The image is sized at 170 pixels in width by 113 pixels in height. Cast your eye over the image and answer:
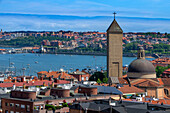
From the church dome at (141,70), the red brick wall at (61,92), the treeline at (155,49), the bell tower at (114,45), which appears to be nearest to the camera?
the red brick wall at (61,92)

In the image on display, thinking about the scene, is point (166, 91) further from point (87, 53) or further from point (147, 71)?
point (87, 53)

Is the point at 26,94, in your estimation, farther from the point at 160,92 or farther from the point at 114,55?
the point at 114,55

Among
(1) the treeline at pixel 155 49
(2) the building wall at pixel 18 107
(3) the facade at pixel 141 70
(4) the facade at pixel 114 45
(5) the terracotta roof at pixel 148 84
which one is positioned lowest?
(2) the building wall at pixel 18 107

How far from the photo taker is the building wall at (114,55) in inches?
2075

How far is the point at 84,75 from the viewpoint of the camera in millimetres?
65688

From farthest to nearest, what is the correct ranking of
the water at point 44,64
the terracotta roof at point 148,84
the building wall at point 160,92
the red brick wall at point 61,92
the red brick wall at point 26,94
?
the water at point 44,64 < the terracotta roof at point 148,84 < the building wall at point 160,92 < the red brick wall at point 61,92 < the red brick wall at point 26,94

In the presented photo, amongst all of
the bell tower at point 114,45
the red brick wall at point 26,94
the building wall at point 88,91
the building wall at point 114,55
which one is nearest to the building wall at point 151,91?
the building wall at point 114,55

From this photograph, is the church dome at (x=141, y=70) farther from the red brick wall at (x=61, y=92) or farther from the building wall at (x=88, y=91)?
Result: the red brick wall at (x=61, y=92)

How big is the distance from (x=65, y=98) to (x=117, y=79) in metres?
16.5

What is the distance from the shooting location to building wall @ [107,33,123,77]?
5271 cm

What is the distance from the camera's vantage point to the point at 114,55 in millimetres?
54250

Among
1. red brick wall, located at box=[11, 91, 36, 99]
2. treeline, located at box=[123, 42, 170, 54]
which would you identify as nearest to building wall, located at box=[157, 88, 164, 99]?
red brick wall, located at box=[11, 91, 36, 99]

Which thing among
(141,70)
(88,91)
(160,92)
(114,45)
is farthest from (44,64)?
(88,91)

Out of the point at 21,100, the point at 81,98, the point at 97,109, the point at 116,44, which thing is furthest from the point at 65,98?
the point at 116,44
